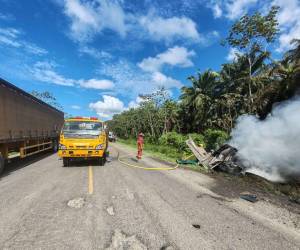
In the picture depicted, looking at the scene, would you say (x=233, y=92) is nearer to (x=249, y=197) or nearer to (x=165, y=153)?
(x=165, y=153)

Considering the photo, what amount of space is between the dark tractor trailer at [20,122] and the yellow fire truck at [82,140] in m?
2.17

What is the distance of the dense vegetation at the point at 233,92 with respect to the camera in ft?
48.7

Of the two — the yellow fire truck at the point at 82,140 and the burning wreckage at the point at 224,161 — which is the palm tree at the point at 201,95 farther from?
the yellow fire truck at the point at 82,140

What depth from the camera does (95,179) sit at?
283 inches

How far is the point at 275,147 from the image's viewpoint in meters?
8.08

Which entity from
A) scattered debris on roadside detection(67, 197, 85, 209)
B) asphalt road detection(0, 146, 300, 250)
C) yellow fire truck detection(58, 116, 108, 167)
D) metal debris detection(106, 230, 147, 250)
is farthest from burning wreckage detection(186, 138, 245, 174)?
metal debris detection(106, 230, 147, 250)

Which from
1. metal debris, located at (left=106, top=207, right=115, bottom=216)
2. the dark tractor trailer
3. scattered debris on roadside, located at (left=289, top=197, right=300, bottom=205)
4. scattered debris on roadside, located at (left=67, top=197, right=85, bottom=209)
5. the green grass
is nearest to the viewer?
metal debris, located at (left=106, top=207, right=115, bottom=216)

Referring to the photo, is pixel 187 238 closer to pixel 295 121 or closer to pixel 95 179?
pixel 95 179

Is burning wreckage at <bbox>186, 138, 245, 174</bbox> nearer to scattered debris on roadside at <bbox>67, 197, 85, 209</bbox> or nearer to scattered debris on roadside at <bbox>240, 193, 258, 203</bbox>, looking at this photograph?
scattered debris on roadside at <bbox>240, 193, 258, 203</bbox>

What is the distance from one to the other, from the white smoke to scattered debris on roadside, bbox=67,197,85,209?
6573 millimetres

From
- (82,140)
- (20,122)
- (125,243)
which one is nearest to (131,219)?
(125,243)

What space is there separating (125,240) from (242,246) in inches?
71.7

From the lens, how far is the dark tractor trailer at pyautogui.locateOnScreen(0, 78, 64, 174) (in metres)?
8.66

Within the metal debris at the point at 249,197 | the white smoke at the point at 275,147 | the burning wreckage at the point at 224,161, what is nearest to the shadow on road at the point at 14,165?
the metal debris at the point at 249,197
